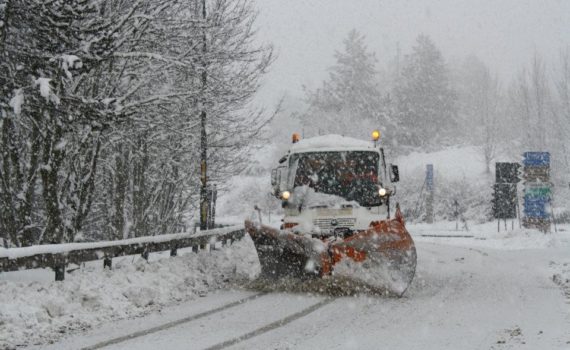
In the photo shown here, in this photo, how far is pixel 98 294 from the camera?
841 centimetres

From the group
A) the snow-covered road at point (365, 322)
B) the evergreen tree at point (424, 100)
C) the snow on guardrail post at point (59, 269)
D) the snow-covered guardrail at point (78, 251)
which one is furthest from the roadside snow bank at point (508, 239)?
the evergreen tree at point (424, 100)

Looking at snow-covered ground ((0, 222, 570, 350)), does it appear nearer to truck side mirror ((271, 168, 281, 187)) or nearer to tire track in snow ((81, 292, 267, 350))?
tire track in snow ((81, 292, 267, 350))

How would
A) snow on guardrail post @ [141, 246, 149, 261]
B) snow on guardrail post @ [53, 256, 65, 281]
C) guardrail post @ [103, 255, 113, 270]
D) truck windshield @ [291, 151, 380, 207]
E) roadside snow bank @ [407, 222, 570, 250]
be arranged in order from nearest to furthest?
snow on guardrail post @ [53, 256, 65, 281], guardrail post @ [103, 255, 113, 270], snow on guardrail post @ [141, 246, 149, 261], truck windshield @ [291, 151, 380, 207], roadside snow bank @ [407, 222, 570, 250]

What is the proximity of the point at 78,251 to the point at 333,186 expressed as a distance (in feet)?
16.1

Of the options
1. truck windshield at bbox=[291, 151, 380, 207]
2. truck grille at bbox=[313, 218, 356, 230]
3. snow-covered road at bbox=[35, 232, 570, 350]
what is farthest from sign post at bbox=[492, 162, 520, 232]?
truck grille at bbox=[313, 218, 356, 230]

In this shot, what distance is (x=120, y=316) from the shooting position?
8102mm

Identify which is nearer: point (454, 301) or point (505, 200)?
point (454, 301)

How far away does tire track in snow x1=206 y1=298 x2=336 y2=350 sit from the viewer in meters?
6.38

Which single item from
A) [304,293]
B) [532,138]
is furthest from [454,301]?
[532,138]

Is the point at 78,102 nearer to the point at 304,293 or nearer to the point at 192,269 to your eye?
the point at 192,269

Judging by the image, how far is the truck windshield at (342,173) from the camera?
11312 millimetres

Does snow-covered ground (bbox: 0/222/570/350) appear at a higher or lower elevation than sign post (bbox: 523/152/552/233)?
lower

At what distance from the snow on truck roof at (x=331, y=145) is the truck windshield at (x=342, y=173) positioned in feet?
0.28

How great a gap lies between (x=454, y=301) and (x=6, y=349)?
6.41 m
